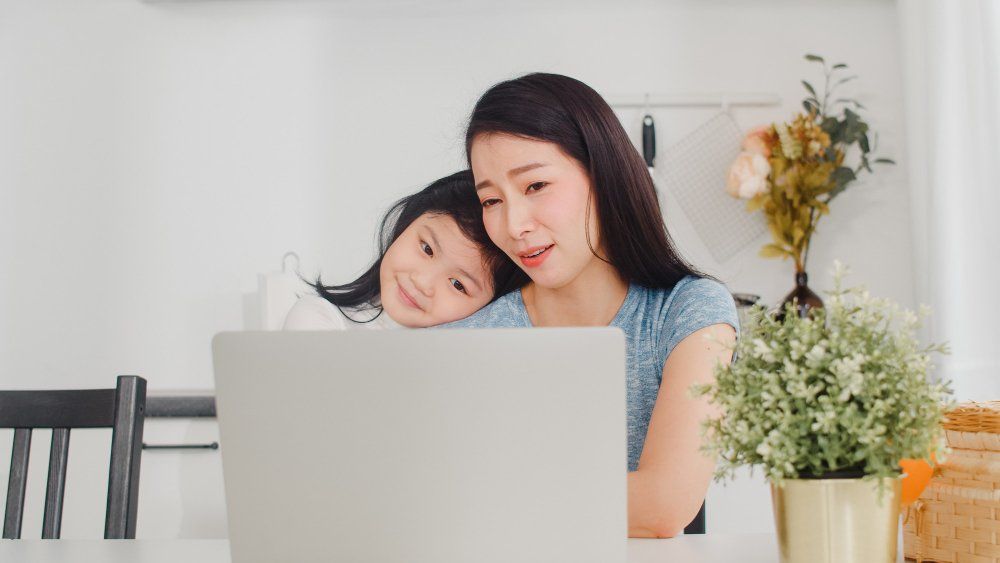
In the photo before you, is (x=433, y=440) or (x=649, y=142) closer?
(x=433, y=440)

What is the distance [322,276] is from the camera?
257 centimetres

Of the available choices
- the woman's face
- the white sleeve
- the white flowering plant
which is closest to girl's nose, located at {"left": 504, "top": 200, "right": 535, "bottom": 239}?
the woman's face

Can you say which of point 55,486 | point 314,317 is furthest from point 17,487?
point 314,317

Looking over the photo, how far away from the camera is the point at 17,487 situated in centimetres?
123

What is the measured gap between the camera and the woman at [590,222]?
1.37 metres

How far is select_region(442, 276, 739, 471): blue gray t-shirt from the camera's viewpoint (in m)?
1.35

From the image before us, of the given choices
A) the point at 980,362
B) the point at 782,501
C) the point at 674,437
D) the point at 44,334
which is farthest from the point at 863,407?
the point at 44,334

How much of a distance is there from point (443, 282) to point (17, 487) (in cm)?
72

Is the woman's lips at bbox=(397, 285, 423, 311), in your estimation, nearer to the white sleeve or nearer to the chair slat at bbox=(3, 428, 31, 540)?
the white sleeve

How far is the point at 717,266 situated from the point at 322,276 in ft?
3.71

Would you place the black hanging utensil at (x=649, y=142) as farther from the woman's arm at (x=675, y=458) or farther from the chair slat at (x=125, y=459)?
the chair slat at (x=125, y=459)

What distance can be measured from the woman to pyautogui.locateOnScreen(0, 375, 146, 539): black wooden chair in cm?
59

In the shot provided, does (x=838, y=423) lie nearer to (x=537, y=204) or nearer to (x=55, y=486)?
(x=537, y=204)

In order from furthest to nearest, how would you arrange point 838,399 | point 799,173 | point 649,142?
1. point 649,142
2. point 799,173
3. point 838,399
